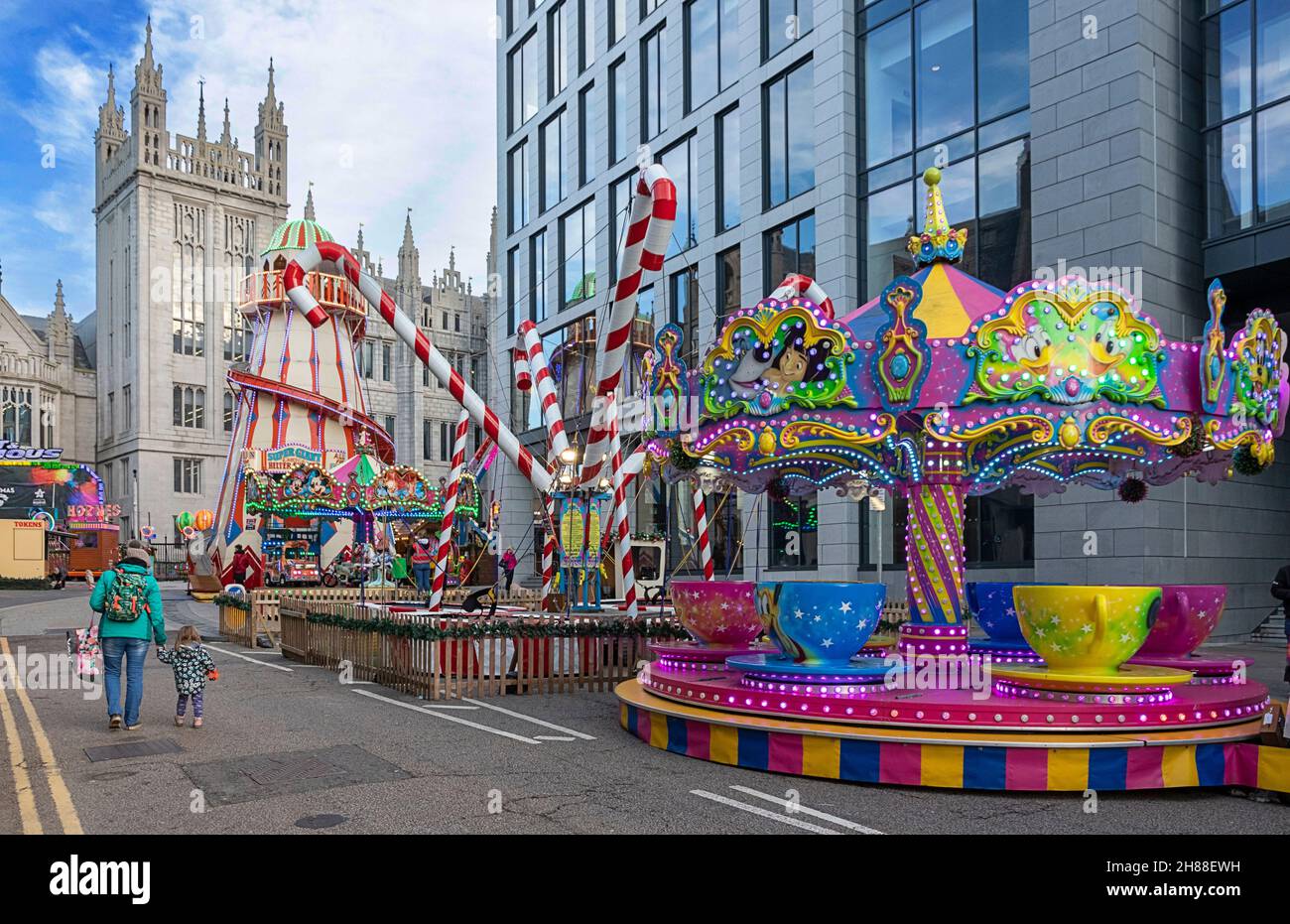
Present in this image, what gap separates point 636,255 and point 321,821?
911 cm

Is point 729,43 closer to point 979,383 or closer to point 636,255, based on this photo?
point 636,255

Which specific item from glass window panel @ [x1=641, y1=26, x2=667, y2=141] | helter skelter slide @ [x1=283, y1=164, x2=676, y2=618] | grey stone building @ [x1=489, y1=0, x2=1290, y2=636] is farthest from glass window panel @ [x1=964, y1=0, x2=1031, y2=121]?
glass window panel @ [x1=641, y1=26, x2=667, y2=141]

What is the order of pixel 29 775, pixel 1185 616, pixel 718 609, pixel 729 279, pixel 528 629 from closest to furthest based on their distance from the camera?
pixel 29 775
pixel 1185 616
pixel 718 609
pixel 528 629
pixel 729 279

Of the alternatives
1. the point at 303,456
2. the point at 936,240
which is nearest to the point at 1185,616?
the point at 936,240

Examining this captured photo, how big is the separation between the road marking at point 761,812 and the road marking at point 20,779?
4.45 metres

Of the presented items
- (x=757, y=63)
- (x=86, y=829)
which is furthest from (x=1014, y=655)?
(x=757, y=63)

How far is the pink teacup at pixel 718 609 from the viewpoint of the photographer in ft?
38.7

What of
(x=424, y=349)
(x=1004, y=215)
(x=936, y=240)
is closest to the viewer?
(x=936, y=240)

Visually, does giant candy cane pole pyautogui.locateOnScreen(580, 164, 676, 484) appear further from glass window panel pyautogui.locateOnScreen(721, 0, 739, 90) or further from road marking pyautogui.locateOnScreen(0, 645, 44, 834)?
glass window panel pyautogui.locateOnScreen(721, 0, 739, 90)

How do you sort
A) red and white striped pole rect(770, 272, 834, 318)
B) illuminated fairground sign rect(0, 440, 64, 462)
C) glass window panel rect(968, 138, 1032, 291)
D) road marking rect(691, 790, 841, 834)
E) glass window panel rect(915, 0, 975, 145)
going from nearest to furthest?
road marking rect(691, 790, 841, 834)
red and white striped pole rect(770, 272, 834, 318)
glass window panel rect(968, 138, 1032, 291)
glass window panel rect(915, 0, 975, 145)
illuminated fairground sign rect(0, 440, 64, 462)

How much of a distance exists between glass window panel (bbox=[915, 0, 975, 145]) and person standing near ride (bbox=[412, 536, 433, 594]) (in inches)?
711

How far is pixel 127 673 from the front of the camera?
10.6 metres

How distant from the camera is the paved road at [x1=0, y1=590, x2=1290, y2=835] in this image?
696cm

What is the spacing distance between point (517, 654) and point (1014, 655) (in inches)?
236
